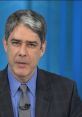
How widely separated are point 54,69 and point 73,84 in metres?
0.39

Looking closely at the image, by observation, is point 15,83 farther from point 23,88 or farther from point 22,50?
point 22,50

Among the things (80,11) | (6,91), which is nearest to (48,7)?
(80,11)

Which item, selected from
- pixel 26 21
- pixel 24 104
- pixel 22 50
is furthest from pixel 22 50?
pixel 24 104

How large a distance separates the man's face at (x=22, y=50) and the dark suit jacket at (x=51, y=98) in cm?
12

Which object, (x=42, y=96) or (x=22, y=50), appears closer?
(x=22, y=50)

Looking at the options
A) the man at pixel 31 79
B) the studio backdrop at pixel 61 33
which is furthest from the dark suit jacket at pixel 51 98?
the studio backdrop at pixel 61 33

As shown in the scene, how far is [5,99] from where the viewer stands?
1.31 metres

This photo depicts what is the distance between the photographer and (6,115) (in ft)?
4.21

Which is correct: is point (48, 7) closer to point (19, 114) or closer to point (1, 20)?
point (1, 20)

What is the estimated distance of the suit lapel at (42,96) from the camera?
1.33 meters

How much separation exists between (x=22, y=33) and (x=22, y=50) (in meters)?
0.07

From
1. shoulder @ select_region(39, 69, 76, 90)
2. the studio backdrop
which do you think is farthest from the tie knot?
the studio backdrop

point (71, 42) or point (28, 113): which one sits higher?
point (71, 42)

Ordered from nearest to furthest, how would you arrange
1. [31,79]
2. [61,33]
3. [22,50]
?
1. [22,50]
2. [31,79]
3. [61,33]
